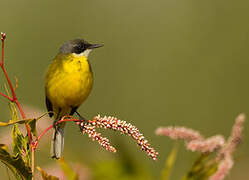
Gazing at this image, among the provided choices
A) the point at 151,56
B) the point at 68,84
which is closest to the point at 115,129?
the point at 68,84

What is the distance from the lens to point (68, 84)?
280 cm

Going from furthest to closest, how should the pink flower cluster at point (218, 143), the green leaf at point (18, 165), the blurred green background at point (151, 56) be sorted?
the blurred green background at point (151, 56) < the pink flower cluster at point (218, 143) < the green leaf at point (18, 165)

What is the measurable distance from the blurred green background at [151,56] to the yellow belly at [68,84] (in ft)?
10.5

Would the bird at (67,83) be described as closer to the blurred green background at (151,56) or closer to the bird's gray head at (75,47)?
the bird's gray head at (75,47)

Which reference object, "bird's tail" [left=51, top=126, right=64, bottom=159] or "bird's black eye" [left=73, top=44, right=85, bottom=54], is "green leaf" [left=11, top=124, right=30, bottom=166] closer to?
"bird's tail" [left=51, top=126, right=64, bottom=159]

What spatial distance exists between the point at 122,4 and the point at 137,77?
2795 millimetres

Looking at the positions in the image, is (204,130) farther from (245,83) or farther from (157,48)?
(157,48)

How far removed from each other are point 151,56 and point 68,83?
544cm

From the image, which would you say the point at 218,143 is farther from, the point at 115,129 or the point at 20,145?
the point at 20,145

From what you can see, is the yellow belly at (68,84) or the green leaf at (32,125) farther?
the yellow belly at (68,84)

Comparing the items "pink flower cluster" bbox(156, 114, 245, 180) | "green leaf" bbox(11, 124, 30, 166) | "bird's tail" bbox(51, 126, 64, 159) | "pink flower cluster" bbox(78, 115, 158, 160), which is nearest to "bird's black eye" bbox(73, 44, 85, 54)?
"bird's tail" bbox(51, 126, 64, 159)

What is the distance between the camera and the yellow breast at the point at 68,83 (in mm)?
2797

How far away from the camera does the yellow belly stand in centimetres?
280

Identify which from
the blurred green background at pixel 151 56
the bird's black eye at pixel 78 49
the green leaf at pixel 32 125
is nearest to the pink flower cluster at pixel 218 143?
the green leaf at pixel 32 125
